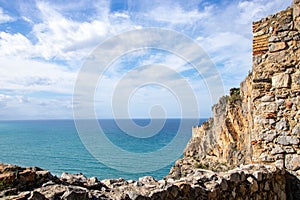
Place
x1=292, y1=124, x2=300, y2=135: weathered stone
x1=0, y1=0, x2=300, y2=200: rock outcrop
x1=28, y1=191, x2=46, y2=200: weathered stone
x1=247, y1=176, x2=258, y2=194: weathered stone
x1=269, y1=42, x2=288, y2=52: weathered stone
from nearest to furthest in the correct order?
x1=28, y1=191, x2=46, y2=200: weathered stone → x1=0, y1=0, x2=300, y2=200: rock outcrop → x1=247, y1=176, x2=258, y2=194: weathered stone → x1=292, y1=124, x2=300, y2=135: weathered stone → x1=269, y1=42, x2=288, y2=52: weathered stone

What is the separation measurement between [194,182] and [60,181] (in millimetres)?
1638

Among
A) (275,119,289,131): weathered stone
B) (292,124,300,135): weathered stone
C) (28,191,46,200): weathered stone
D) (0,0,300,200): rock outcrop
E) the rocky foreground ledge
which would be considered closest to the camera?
(28,191,46,200): weathered stone

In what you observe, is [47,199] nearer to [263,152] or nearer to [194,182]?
[194,182]

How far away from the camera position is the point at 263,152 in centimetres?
482

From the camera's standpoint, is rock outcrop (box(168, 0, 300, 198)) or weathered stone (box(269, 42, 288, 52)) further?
weathered stone (box(269, 42, 288, 52))

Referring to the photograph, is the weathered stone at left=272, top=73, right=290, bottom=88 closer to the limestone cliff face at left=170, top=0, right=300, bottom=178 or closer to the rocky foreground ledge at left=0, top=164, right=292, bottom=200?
the limestone cliff face at left=170, top=0, right=300, bottom=178

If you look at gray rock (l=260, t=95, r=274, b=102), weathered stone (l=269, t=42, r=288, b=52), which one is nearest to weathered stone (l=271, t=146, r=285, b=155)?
gray rock (l=260, t=95, r=274, b=102)

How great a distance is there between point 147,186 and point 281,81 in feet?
10.4

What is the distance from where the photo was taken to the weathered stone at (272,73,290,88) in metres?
4.67

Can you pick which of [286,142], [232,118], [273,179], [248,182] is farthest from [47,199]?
[232,118]

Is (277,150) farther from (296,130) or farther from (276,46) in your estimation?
(276,46)

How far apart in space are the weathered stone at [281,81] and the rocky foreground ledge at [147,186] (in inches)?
56.3

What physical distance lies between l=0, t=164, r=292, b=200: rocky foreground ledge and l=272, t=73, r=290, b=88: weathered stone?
1429 millimetres

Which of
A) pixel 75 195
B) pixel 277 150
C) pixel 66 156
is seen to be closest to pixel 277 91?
pixel 277 150
